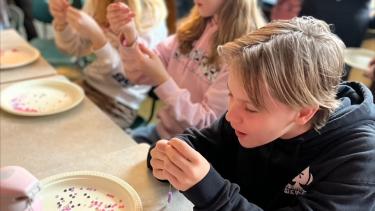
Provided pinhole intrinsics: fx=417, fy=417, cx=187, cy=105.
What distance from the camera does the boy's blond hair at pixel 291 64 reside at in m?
0.73

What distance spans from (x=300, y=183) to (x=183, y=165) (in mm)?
270

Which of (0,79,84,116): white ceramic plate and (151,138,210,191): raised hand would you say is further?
(0,79,84,116): white ceramic plate

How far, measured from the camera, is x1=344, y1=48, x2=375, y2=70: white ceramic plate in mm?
1902

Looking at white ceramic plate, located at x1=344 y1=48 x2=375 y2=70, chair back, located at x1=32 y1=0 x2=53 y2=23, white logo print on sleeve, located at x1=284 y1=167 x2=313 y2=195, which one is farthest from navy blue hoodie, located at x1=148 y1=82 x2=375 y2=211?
chair back, located at x1=32 y1=0 x2=53 y2=23

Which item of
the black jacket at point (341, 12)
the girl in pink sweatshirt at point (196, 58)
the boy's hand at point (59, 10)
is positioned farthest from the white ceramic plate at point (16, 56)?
the black jacket at point (341, 12)

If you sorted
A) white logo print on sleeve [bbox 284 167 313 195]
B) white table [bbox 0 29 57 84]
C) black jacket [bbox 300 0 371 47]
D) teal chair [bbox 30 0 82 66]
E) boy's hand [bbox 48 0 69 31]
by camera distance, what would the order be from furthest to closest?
teal chair [bbox 30 0 82 66]
black jacket [bbox 300 0 371 47]
boy's hand [bbox 48 0 69 31]
white table [bbox 0 29 57 84]
white logo print on sleeve [bbox 284 167 313 195]

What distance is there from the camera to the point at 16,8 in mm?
3084

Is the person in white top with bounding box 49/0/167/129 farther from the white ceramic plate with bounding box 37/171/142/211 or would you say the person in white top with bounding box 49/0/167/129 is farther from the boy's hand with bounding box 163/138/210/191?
the boy's hand with bounding box 163/138/210/191

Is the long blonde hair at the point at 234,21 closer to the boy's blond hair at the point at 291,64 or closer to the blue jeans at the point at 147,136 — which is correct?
the blue jeans at the point at 147,136

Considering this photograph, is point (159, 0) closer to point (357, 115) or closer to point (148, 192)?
point (148, 192)

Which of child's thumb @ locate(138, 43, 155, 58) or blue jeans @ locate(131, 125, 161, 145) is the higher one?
child's thumb @ locate(138, 43, 155, 58)

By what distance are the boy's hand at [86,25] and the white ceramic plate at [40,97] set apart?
0.23 metres

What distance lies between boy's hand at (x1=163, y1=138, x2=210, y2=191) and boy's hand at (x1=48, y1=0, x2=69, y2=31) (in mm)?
1085

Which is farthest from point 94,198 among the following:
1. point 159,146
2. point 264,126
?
point 264,126
